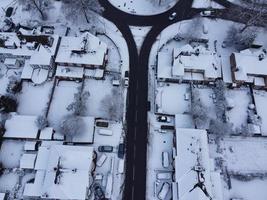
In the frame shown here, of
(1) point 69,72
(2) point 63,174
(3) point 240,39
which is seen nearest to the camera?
(2) point 63,174

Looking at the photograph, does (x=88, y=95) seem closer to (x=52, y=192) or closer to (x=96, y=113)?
(x=96, y=113)

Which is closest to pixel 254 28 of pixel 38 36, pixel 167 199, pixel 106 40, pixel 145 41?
pixel 145 41

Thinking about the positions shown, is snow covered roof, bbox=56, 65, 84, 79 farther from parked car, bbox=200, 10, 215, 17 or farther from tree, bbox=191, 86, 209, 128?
parked car, bbox=200, 10, 215, 17

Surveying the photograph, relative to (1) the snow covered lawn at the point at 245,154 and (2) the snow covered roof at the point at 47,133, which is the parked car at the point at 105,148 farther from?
(1) the snow covered lawn at the point at 245,154

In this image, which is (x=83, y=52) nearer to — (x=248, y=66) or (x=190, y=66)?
(x=190, y=66)

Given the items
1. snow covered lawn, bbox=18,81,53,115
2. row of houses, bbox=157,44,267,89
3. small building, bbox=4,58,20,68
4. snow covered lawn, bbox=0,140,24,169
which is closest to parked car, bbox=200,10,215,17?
row of houses, bbox=157,44,267,89

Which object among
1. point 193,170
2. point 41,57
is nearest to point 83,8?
point 41,57

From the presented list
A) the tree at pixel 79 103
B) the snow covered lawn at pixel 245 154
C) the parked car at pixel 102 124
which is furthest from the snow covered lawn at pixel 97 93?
the snow covered lawn at pixel 245 154
